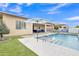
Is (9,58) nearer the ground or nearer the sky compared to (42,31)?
nearer the ground

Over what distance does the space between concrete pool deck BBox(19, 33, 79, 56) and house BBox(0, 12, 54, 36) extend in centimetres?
28

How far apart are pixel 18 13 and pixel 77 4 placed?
1728 mm

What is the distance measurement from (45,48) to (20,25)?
104 centimetres

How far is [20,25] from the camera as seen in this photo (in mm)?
4652

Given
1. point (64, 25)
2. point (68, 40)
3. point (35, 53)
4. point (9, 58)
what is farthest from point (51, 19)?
point (9, 58)

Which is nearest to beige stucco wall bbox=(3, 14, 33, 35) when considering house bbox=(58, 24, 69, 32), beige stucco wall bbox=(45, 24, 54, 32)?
beige stucco wall bbox=(45, 24, 54, 32)

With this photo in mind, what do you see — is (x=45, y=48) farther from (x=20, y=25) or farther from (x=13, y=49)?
(x=20, y=25)

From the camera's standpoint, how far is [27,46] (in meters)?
4.42

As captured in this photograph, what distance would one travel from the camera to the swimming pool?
4.36 meters

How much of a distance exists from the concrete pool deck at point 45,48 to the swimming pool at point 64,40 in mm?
129

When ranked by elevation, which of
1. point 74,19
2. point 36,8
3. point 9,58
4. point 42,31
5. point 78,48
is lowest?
point 9,58

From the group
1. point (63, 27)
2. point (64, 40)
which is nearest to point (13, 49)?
point (64, 40)

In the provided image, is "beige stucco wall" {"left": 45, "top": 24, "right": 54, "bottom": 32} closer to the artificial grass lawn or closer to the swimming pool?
the swimming pool

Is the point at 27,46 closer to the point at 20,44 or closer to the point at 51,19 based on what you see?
the point at 20,44
